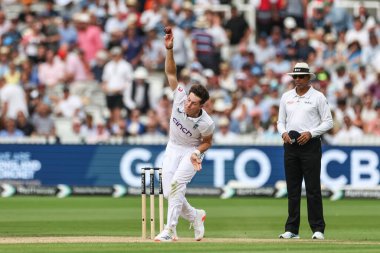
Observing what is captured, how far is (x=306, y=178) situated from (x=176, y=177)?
1.73m

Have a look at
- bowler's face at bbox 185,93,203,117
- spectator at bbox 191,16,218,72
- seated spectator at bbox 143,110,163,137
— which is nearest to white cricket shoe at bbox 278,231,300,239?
bowler's face at bbox 185,93,203,117

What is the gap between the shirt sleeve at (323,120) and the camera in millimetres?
14898

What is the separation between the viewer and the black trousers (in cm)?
1504

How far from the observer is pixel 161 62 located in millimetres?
27984

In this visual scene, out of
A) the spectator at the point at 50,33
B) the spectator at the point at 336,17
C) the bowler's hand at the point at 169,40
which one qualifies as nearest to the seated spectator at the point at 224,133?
the spectator at the point at 50,33

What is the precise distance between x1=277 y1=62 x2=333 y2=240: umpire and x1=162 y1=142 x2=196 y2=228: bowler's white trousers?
130 centimetres

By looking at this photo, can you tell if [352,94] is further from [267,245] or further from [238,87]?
[267,245]

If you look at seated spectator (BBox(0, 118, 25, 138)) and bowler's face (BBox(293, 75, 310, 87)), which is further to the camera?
seated spectator (BBox(0, 118, 25, 138))

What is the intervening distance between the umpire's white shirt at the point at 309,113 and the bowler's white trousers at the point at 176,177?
1302mm

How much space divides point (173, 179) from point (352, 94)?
1247cm

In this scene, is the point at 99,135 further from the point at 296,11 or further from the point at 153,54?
the point at 296,11

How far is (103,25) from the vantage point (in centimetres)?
2889

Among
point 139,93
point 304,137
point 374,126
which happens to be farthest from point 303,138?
point 139,93

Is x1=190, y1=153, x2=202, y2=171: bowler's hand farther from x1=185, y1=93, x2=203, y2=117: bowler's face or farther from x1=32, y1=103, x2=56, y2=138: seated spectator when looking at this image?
x1=32, y1=103, x2=56, y2=138: seated spectator
